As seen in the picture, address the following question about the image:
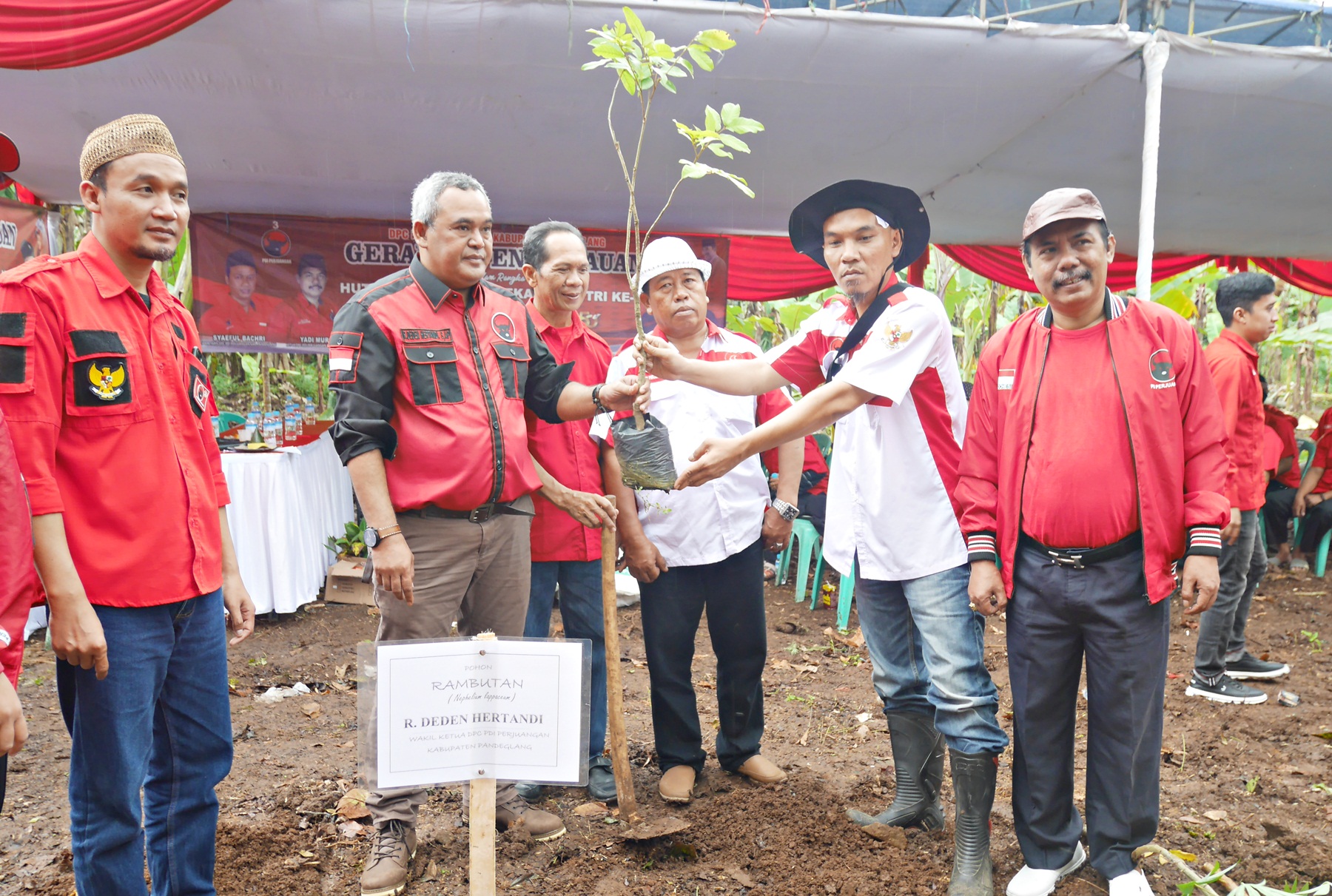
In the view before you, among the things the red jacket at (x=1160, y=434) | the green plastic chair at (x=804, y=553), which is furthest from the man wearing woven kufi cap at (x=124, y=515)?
the green plastic chair at (x=804, y=553)

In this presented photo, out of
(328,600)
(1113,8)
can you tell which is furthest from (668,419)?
(328,600)

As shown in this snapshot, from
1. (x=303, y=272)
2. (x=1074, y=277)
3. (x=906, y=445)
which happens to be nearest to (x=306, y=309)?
(x=303, y=272)

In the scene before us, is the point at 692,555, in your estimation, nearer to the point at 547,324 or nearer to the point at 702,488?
the point at 702,488

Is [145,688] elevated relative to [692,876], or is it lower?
elevated

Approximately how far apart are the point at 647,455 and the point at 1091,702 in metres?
Result: 1.45

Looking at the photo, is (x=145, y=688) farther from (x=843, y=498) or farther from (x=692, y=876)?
(x=843, y=498)

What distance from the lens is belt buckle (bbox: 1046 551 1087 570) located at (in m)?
2.31

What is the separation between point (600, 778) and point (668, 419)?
1393 millimetres

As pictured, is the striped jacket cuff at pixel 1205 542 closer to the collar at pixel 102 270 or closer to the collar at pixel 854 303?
the collar at pixel 854 303

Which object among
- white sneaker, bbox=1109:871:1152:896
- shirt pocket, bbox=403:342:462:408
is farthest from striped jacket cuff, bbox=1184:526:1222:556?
shirt pocket, bbox=403:342:462:408

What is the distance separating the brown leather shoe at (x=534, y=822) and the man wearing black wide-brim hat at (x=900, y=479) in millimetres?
1061

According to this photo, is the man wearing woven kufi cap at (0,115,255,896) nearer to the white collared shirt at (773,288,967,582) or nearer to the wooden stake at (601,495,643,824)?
the wooden stake at (601,495,643,824)

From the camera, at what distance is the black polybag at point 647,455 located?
2.42 m

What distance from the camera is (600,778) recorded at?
3219 millimetres
